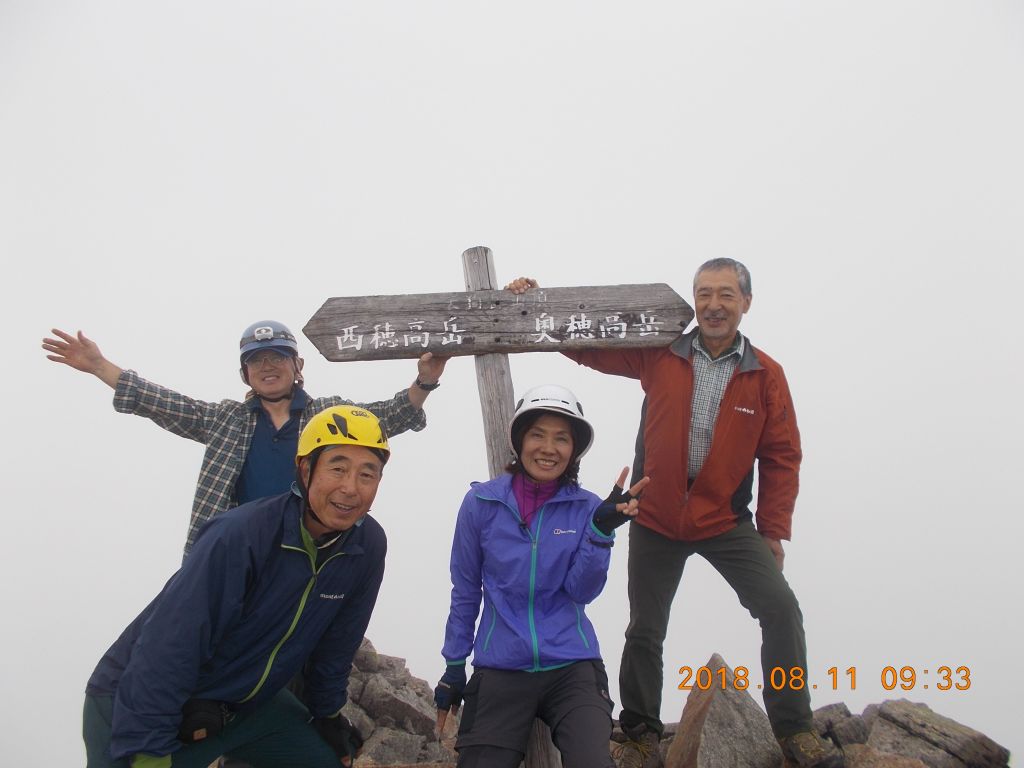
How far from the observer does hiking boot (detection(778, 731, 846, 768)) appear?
4832mm

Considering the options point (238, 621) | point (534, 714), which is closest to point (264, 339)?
point (238, 621)

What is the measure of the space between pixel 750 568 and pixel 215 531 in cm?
407

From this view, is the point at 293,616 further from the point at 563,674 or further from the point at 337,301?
the point at 337,301

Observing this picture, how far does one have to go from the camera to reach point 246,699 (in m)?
3.81

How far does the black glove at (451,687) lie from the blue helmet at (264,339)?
2.85 metres

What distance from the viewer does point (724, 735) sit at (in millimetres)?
5379

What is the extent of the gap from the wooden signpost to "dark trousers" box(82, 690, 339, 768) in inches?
91.4

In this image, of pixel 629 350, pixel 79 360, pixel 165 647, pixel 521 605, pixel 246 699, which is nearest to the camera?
pixel 165 647

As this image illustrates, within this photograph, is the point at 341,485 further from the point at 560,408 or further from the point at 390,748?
the point at 390,748

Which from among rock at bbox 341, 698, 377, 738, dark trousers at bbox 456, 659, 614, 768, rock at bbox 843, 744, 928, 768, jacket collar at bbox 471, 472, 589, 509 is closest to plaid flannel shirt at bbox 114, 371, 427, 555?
jacket collar at bbox 471, 472, 589, 509

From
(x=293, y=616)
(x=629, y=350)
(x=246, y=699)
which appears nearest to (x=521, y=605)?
(x=293, y=616)

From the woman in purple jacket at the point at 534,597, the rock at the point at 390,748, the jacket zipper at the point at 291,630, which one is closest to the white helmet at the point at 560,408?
the woman in purple jacket at the point at 534,597

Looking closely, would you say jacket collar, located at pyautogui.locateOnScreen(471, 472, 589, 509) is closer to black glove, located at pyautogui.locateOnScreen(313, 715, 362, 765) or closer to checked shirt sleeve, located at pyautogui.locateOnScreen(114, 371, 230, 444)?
black glove, located at pyautogui.locateOnScreen(313, 715, 362, 765)

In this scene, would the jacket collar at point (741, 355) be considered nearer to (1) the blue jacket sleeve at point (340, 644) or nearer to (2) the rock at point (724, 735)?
(1) the blue jacket sleeve at point (340, 644)
